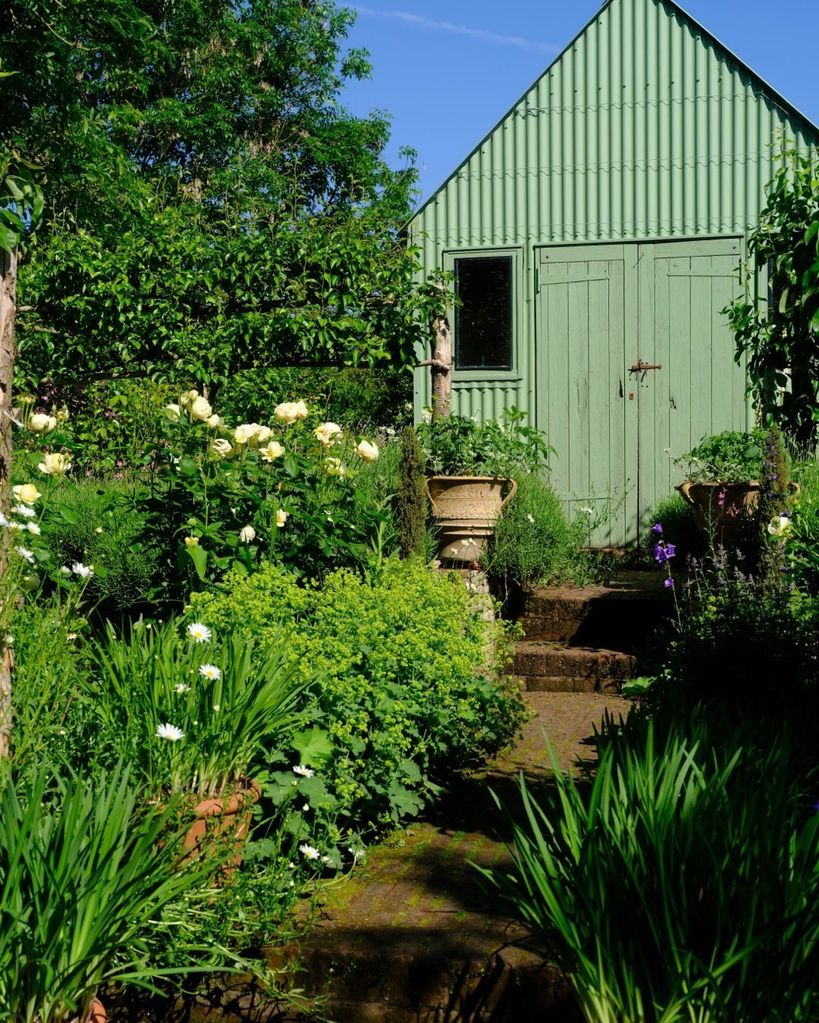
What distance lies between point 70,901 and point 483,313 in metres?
8.71

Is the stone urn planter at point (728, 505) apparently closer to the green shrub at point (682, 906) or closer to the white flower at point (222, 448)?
the white flower at point (222, 448)

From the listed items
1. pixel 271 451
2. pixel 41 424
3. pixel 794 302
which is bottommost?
pixel 271 451

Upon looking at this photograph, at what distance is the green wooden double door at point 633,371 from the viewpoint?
9.70m

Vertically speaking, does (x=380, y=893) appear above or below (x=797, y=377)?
below

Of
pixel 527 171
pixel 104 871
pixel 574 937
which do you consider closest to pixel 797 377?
pixel 574 937

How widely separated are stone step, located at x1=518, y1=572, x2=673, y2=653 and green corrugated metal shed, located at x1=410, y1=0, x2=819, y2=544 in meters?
2.64

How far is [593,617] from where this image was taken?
7254 millimetres


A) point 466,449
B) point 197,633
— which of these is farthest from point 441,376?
point 197,633

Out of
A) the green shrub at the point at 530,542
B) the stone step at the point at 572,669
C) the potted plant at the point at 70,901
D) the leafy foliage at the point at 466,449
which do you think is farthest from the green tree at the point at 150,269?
the potted plant at the point at 70,901

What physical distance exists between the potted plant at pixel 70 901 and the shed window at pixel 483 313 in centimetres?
823

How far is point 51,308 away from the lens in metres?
10.1

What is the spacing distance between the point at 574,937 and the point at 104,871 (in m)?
0.97

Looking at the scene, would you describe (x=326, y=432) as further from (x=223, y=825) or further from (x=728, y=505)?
(x=728, y=505)

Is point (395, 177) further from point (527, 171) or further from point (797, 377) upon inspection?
point (797, 377)
